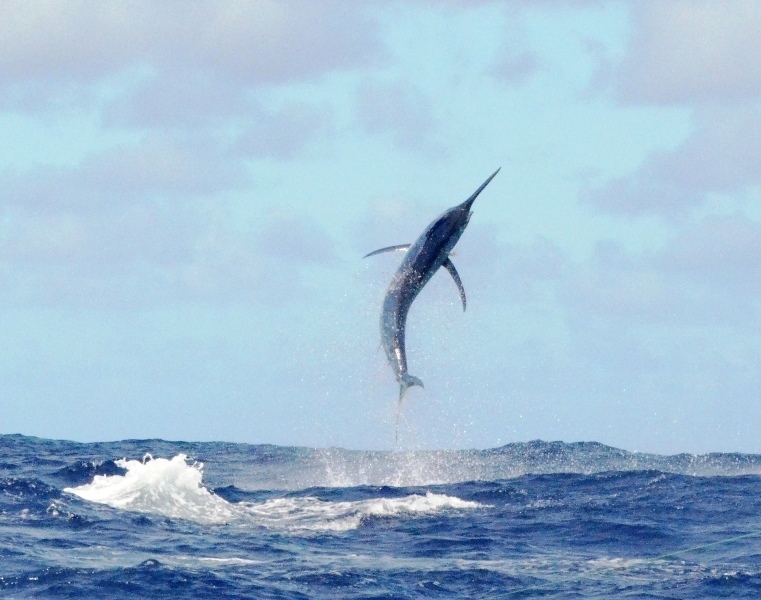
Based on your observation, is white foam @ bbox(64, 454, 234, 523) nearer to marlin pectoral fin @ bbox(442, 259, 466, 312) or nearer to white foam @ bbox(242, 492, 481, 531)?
white foam @ bbox(242, 492, 481, 531)

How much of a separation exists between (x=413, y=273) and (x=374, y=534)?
7457 millimetres

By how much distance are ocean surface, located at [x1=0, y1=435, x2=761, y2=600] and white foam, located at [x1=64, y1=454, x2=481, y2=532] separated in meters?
0.07

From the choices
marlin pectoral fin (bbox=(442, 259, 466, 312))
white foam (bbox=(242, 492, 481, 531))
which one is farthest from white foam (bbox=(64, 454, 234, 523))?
marlin pectoral fin (bbox=(442, 259, 466, 312))

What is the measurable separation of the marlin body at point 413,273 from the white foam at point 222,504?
630 centimetres

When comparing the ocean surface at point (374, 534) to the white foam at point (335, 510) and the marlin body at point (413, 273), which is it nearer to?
the white foam at point (335, 510)

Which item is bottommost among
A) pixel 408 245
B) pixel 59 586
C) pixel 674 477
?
pixel 59 586

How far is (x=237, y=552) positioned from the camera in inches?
802

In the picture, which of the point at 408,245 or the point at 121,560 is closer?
the point at 408,245

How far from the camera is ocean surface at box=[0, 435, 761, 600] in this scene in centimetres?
1775

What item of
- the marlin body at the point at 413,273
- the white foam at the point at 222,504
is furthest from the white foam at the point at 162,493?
the marlin body at the point at 413,273

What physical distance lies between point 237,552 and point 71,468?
14.8m

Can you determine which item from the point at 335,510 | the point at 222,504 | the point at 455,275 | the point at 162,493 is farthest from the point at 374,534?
the point at 162,493

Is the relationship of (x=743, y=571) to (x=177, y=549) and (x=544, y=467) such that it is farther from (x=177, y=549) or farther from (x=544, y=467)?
(x=544, y=467)

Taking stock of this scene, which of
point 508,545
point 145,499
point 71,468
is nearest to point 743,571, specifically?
point 508,545
